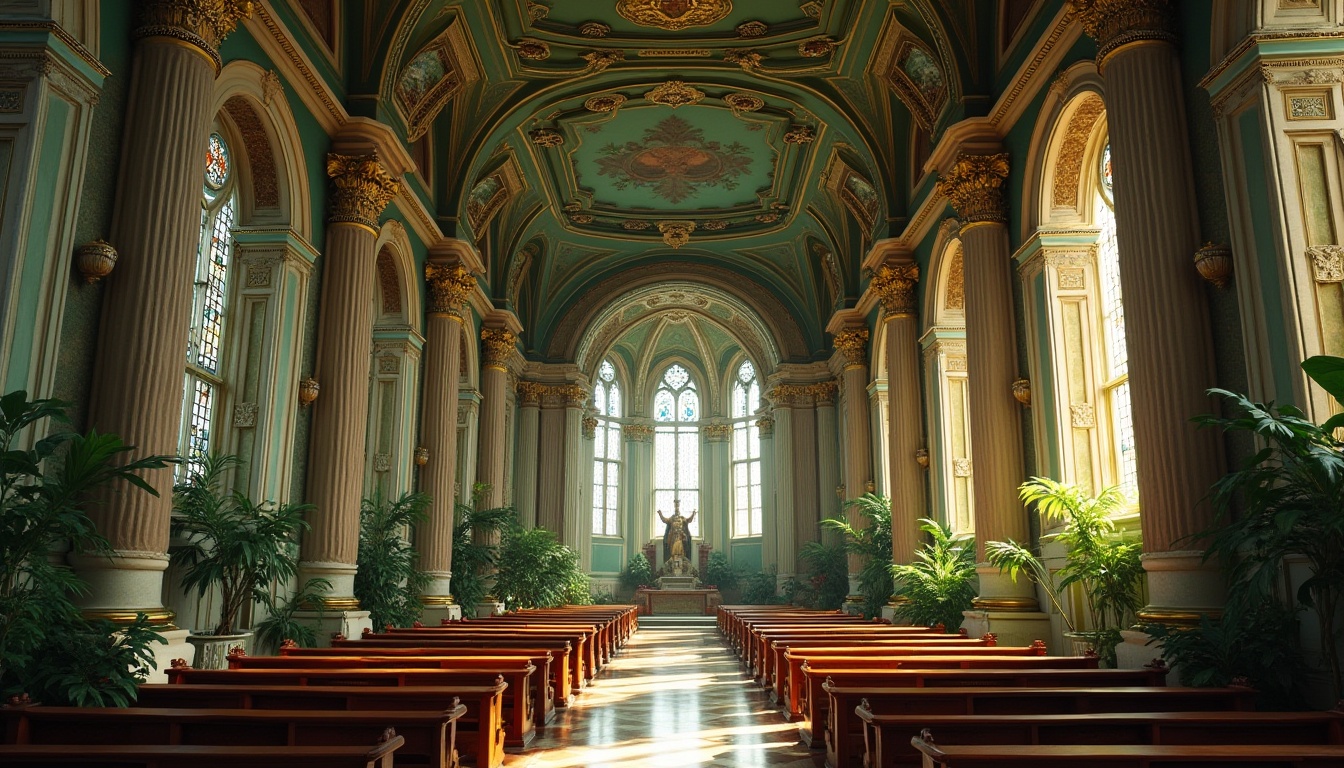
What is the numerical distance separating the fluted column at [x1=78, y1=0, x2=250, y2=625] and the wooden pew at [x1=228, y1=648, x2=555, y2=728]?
0.94 metres

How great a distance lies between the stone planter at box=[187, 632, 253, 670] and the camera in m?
9.77

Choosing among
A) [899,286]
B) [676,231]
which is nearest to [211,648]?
[899,286]

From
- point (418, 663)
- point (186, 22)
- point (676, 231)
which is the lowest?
point (418, 663)

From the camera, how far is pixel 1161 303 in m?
8.80

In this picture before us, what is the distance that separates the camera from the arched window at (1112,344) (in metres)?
11.7

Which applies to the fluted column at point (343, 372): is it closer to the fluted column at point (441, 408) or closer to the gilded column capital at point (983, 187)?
the fluted column at point (441, 408)

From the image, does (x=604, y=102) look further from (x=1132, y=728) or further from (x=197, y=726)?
(x=1132, y=728)

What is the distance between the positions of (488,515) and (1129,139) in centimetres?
1352

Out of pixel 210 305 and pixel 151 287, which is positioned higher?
pixel 210 305

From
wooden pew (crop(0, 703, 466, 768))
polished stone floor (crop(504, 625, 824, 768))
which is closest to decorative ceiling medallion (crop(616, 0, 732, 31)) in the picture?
polished stone floor (crop(504, 625, 824, 768))

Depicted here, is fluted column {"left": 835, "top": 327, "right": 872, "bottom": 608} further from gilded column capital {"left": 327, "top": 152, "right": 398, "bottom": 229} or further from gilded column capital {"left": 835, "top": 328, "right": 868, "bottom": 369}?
gilded column capital {"left": 327, "top": 152, "right": 398, "bottom": 229}

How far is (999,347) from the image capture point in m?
13.2

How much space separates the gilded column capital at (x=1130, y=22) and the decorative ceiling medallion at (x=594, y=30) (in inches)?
365

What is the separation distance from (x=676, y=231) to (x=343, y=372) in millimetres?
15092
